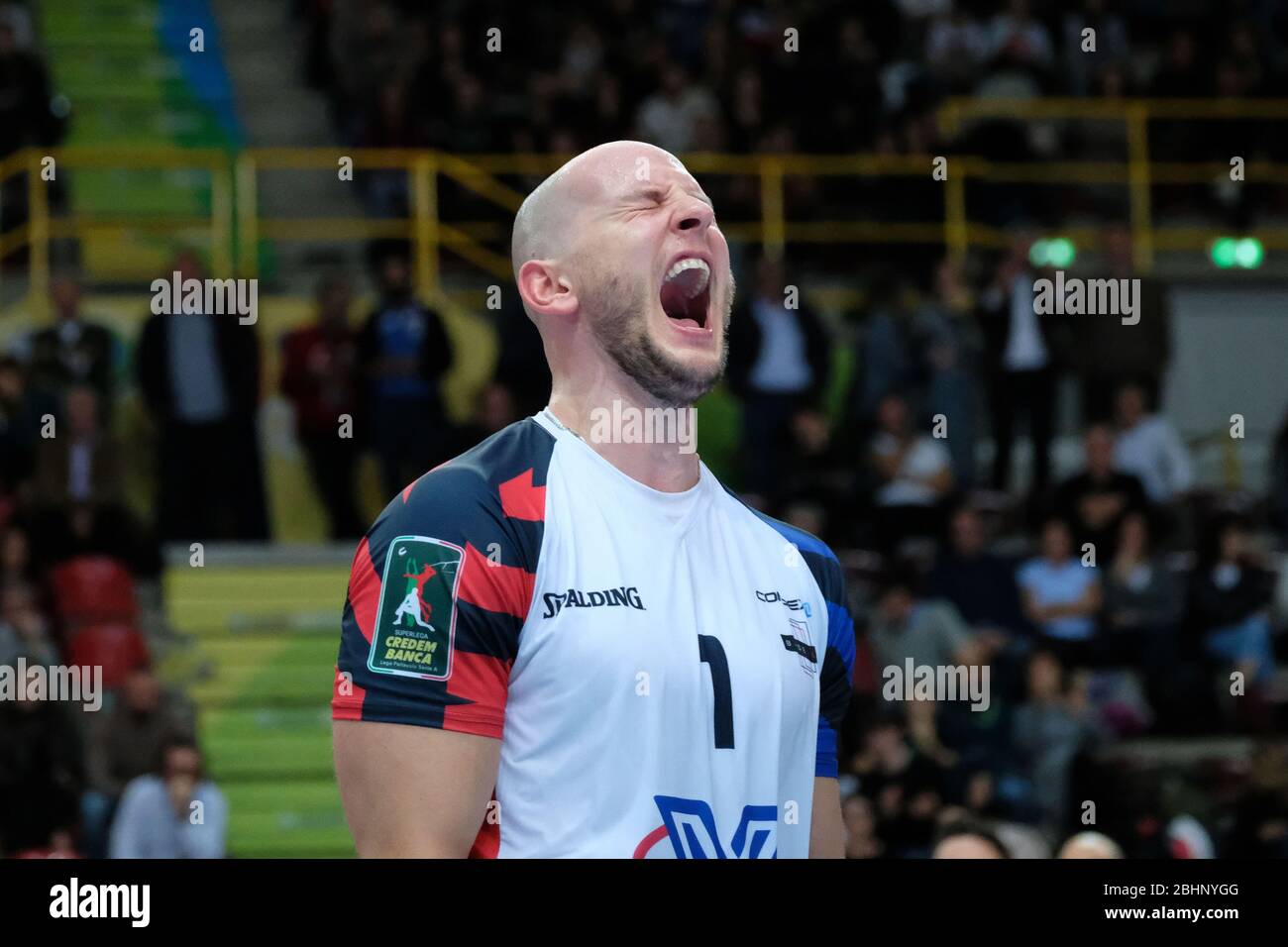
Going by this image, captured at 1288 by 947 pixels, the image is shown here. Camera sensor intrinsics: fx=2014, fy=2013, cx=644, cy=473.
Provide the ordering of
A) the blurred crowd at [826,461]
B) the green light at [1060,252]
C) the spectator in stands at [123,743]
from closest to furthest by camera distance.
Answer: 1. the spectator in stands at [123,743]
2. the blurred crowd at [826,461]
3. the green light at [1060,252]

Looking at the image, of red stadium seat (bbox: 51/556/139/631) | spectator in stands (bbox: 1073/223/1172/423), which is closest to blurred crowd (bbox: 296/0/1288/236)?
spectator in stands (bbox: 1073/223/1172/423)

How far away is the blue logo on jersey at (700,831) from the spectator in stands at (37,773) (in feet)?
22.2

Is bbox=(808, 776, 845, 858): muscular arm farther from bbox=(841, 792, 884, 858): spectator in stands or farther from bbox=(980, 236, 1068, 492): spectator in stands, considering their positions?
bbox=(980, 236, 1068, 492): spectator in stands

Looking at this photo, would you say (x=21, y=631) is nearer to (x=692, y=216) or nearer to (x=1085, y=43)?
(x=692, y=216)

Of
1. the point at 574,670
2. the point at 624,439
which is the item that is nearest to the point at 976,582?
the point at 624,439

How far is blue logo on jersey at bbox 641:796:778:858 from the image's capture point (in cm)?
325

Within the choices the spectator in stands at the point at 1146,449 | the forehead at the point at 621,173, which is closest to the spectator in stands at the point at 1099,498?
the spectator in stands at the point at 1146,449

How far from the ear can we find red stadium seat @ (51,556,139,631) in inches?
314

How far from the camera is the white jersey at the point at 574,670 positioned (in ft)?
10.5

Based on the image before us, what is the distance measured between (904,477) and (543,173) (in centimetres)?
362

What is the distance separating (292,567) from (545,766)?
30.4ft

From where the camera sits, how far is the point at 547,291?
143 inches

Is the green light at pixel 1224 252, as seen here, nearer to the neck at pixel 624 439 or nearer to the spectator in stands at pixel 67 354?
the spectator in stands at pixel 67 354
